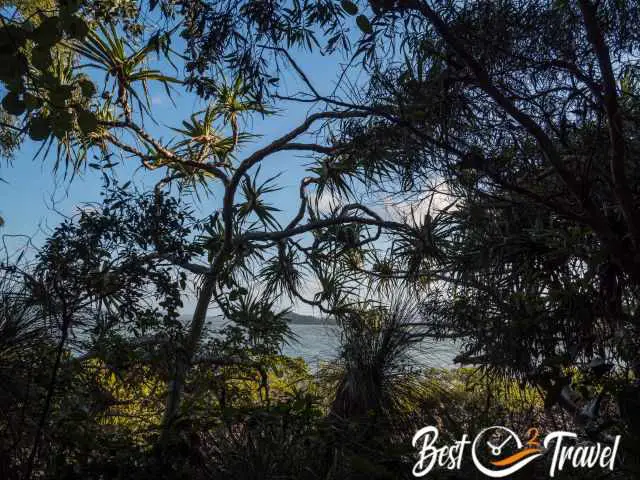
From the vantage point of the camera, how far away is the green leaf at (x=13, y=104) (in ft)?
3.21

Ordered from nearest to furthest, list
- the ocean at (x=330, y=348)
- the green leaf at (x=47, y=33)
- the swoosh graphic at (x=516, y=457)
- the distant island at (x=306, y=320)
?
the green leaf at (x=47, y=33) < the swoosh graphic at (x=516, y=457) < the ocean at (x=330, y=348) < the distant island at (x=306, y=320)

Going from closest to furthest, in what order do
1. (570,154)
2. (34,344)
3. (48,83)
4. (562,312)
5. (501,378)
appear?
(48,83) < (34,344) < (570,154) < (562,312) < (501,378)

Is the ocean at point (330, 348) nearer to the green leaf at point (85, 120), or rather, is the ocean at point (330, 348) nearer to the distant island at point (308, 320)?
the distant island at point (308, 320)

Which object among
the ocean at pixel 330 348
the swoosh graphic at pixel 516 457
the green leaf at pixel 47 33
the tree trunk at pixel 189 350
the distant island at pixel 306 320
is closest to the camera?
the green leaf at pixel 47 33

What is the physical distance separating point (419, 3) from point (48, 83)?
1149 millimetres

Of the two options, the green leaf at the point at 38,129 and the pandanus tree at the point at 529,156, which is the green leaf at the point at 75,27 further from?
the pandanus tree at the point at 529,156

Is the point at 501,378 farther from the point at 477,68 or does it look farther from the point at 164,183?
the point at 164,183

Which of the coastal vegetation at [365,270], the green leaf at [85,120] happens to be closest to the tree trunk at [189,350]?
the coastal vegetation at [365,270]

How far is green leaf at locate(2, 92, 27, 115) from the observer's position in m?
0.98

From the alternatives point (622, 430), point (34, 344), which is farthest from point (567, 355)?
point (34, 344)

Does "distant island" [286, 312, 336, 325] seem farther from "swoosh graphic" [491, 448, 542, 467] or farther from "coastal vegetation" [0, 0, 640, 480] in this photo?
"swoosh graphic" [491, 448, 542, 467]

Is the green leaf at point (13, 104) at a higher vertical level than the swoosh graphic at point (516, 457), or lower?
higher

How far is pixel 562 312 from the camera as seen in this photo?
2783mm

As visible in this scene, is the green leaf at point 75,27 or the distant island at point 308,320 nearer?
the green leaf at point 75,27
